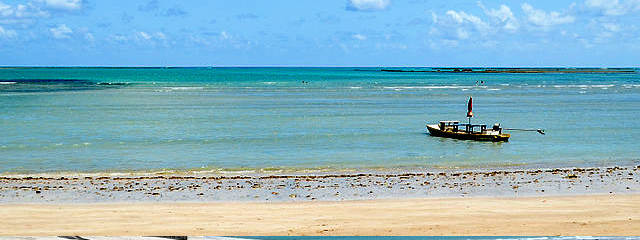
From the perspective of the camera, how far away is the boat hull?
30609mm

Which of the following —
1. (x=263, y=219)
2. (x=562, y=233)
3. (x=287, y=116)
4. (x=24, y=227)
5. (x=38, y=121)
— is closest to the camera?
(x=562, y=233)

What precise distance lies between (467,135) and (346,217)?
20.0 metres

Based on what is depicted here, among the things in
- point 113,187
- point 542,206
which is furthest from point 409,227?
point 113,187

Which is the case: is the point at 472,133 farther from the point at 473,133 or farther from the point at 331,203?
the point at 331,203

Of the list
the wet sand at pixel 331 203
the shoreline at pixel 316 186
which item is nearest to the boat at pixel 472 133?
the wet sand at pixel 331 203

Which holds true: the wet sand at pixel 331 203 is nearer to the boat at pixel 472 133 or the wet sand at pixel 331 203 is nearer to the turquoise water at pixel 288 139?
the turquoise water at pixel 288 139

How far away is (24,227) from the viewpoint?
1141cm

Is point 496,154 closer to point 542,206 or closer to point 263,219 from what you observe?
point 542,206

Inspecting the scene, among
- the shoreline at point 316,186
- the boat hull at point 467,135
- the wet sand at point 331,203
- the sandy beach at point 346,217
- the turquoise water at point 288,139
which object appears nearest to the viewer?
the sandy beach at point 346,217

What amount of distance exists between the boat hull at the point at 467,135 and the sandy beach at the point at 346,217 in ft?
50.4

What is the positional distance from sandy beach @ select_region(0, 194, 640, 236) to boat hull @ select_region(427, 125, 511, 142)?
15.4 m

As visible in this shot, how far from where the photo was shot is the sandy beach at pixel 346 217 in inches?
431

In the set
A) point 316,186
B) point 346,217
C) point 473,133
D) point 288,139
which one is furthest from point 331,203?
point 473,133

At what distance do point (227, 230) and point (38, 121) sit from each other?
33.3 meters
